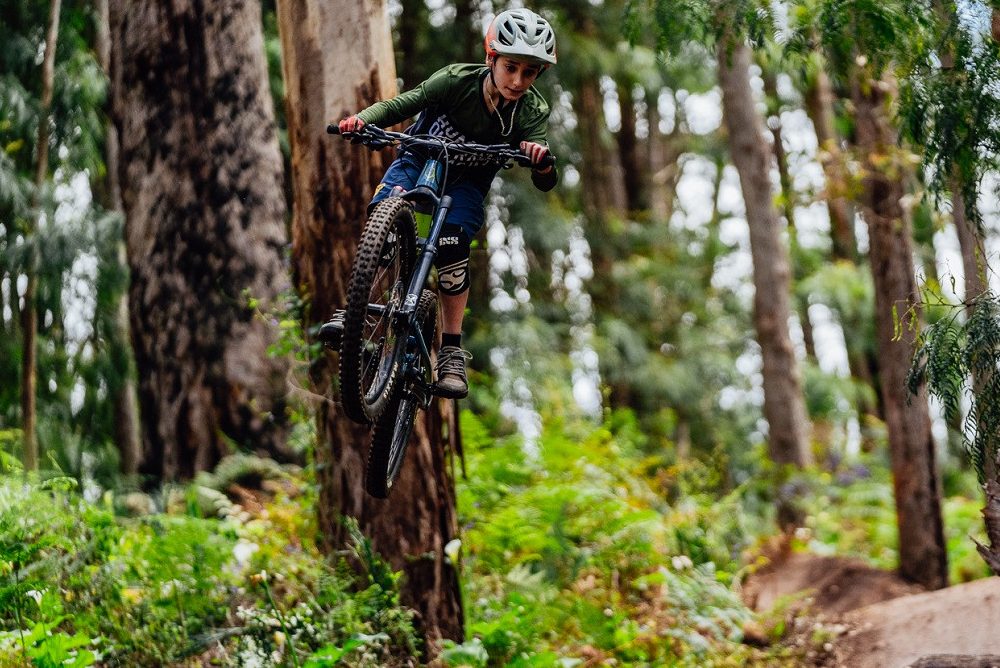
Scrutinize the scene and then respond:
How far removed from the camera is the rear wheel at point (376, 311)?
14.9 feet

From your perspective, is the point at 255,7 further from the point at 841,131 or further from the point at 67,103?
the point at 841,131

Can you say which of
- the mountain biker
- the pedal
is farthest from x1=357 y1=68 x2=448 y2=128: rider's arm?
the pedal

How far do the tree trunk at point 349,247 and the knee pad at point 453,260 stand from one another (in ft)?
4.40

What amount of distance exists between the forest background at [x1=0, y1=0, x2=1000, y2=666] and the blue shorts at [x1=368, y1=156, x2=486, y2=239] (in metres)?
1.37

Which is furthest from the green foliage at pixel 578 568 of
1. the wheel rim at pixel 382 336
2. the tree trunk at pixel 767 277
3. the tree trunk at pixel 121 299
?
the tree trunk at pixel 121 299

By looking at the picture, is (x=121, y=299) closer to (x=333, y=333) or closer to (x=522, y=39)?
(x=333, y=333)

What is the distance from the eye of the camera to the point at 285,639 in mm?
6086

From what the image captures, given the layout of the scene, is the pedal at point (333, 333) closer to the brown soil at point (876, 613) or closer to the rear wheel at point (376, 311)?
the rear wheel at point (376, 311)

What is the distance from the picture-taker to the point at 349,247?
6.66 meters

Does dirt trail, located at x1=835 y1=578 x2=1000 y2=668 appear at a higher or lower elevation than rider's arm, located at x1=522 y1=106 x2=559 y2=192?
lower

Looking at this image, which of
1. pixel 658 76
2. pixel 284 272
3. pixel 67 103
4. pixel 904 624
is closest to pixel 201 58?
pixel 284 272

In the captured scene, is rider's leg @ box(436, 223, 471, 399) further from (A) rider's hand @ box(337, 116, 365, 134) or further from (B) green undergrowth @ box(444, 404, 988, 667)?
(B) green undergrowth @ box(444, 404, 988, 667)

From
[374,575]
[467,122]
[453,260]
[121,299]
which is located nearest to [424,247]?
[453,260]

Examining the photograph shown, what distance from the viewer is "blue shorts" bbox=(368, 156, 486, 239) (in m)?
5.30
